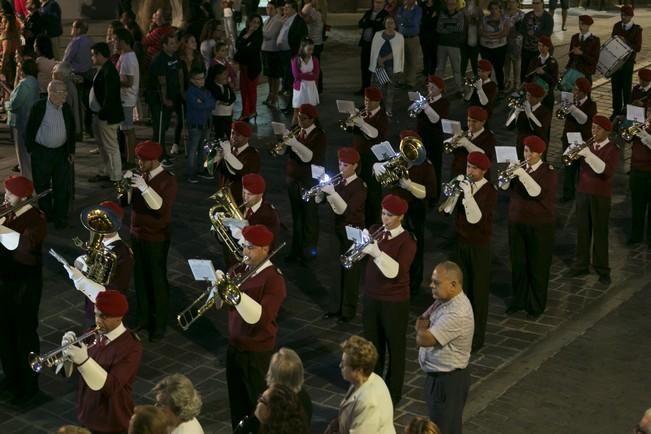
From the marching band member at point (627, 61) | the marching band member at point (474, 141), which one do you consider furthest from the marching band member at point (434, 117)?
the marching band member at point (627, 61)

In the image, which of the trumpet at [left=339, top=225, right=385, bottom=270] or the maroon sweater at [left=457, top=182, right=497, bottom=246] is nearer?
the trumpet at [left=339, top=225, right=385, bottom=270]

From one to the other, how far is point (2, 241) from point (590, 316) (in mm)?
5922

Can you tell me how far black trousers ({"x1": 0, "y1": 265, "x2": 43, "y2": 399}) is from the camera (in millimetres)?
9844

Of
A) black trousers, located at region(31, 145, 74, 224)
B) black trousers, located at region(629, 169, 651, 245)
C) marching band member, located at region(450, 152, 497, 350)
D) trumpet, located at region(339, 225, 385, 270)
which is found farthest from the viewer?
black trousers, located at region(629, 169, 651, 245)

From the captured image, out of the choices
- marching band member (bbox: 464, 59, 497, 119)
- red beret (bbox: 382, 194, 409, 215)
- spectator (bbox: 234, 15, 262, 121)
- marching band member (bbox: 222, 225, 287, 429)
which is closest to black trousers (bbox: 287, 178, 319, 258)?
red beret (bbox: 382, 194, 409, 215)

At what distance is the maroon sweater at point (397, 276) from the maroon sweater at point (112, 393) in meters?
2.72

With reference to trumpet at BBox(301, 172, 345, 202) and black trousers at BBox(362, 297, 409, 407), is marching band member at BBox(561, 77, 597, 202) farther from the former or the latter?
black trousers at BBox(362, 297, 409, 407)

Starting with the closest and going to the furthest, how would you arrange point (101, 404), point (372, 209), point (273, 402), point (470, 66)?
1. point (273, 402)
2. point (101, 404)
3. point (372, 209)
4. point (470, 66)

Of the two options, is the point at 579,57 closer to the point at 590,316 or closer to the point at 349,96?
the point at 349,96

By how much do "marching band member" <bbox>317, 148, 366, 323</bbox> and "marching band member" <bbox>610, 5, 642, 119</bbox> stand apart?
29.9ft

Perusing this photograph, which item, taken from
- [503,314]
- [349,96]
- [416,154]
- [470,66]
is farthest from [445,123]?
[470,66]

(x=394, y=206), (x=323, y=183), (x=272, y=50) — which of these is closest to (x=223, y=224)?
(x=323, y=183)

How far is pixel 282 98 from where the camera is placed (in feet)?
66.5

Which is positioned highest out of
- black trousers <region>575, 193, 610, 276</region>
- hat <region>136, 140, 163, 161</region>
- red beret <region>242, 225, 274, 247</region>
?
hat <region>136, 140, 163, 161</region>
